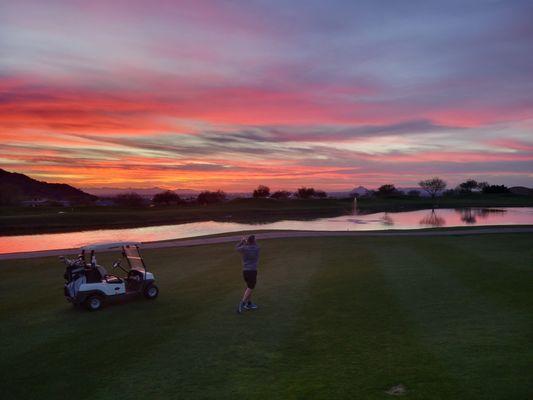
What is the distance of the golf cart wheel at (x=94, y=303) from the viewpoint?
13.5 m

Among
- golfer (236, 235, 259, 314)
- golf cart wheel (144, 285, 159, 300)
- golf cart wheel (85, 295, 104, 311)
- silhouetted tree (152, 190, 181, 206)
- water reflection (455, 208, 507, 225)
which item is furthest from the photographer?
silhouetted tree (152, 190, 181, 206)

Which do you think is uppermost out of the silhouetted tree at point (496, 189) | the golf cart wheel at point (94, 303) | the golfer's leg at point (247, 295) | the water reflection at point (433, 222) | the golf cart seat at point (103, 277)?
the silhouetted tree at point (496, 189)

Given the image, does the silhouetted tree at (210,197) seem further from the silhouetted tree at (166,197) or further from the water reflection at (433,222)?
the water reflection at (433,222)

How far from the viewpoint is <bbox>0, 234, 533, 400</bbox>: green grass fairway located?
813 centimetres

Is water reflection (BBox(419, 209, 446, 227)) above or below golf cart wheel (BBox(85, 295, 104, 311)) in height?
below

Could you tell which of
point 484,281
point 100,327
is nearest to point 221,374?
point 100,327

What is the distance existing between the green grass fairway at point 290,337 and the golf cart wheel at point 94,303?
256 mm

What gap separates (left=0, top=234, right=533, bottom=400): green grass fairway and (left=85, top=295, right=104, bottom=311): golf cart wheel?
0.84 ft

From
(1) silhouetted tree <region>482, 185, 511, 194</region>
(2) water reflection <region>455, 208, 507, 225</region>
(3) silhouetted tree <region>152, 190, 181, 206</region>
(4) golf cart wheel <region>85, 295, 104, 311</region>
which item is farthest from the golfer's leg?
(1) silhouetted tree <region>482, 185, 511, 194</region>

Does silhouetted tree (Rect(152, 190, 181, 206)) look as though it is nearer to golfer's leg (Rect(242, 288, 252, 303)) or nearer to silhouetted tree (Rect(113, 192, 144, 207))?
silhouetted tree (Rect(113, 192, 144, 207))

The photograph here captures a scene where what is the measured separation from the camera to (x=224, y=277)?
18359 mm

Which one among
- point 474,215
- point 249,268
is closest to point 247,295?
point 249,268

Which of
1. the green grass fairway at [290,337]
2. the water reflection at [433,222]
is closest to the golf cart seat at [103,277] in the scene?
the green grass fairway at [290,337]

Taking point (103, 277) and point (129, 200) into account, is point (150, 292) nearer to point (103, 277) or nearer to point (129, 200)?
point (103, 277)
